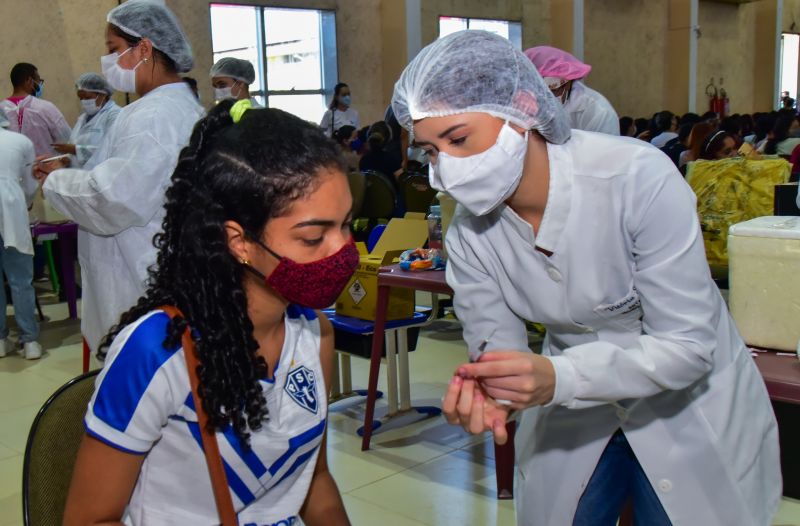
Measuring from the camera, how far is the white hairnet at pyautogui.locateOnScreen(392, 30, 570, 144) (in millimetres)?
1287

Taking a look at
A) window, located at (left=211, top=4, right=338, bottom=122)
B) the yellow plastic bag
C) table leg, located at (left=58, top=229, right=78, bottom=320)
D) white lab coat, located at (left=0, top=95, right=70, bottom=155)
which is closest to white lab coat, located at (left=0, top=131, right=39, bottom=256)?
table leg, located at (left=58, top=229, right=78, bottom=320)

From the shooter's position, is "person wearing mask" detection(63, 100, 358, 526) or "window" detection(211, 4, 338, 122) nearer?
"person wearing mask" detection(63, 100, 358, 526)

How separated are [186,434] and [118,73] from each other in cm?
197

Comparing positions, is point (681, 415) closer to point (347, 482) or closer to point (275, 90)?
point (347, 482)

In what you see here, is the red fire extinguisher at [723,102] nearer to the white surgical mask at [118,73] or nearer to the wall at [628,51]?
the wall at [628,51]

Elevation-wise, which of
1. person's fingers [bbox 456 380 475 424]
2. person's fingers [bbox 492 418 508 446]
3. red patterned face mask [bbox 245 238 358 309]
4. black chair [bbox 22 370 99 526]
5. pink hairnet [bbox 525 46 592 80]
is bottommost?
black chair [bbox 22 370 99 526]

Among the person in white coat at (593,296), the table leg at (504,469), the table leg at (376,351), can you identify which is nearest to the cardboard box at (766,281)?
the person in white coat at (593,296)

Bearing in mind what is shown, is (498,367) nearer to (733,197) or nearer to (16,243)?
(733,197)

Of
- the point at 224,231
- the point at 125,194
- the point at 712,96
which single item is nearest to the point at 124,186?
the point at 125,194

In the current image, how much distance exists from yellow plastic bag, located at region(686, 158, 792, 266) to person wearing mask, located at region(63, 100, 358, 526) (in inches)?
116

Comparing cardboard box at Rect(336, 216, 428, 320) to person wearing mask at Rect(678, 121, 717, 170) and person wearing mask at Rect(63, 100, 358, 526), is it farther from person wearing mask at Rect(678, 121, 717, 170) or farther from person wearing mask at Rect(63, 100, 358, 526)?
person wearing mask at Rect(678, 121, 717, 170)

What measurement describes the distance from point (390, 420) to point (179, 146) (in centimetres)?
148

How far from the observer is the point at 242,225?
1.17 metres

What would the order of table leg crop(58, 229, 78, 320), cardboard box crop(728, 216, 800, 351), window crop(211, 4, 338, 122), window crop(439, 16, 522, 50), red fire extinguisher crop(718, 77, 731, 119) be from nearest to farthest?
cardboard box crop(728, 216, 800, 351) → table leg crop(58, 229, 78, 320) → window crop(211, 4, 338, 122) → window crop(439, 16, 522, 50) → red fire extinguisher crop(718, 77, 731, 119)
